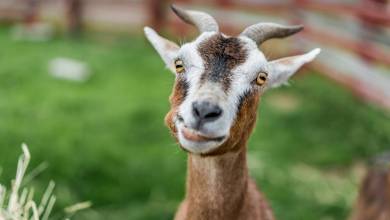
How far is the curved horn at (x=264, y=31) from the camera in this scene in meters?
3.96

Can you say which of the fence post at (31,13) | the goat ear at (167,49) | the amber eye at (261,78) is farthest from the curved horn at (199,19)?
the fence post at (31,13)

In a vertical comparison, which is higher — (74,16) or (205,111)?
(205,111)

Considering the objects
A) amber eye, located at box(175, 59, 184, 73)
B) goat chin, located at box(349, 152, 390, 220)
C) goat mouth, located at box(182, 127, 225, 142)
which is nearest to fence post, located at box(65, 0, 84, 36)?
goat chin, located at box(349, 152, 390, 220)

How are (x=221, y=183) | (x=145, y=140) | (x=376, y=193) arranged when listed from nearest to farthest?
(x=221, y=183) < (x=376, y=193) < (x=145, y=140)

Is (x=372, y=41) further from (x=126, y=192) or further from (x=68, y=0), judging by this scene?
(x=68, y=0)

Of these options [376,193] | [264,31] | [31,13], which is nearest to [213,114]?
[264,31]

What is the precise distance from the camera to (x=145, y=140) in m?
8.17

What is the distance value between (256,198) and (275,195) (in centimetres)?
271

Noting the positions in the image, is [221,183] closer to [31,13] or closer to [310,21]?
[310,21]

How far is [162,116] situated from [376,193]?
426 cm

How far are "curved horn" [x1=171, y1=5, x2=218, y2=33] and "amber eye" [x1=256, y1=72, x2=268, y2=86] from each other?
19.6 inches

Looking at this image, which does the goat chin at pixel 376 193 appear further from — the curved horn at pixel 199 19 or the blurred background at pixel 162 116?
the curved horn at pixel 199 19

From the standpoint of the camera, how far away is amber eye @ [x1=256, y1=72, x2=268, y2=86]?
12.2ft

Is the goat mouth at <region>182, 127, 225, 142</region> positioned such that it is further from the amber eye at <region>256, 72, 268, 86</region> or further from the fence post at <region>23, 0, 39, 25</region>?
the fence post at <region>23, 0, 39, 25</region>
